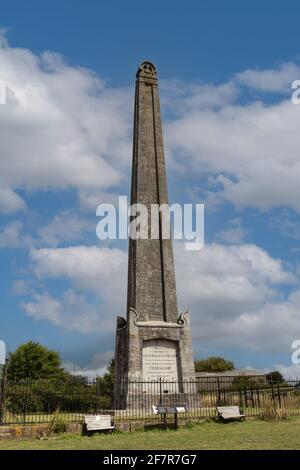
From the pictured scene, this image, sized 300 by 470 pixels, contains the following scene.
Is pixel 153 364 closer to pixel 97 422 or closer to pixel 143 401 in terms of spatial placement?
pixel 143 401

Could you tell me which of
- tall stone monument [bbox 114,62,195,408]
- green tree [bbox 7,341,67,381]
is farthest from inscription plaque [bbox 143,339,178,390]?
green tree [bbox 7,341,67,381]

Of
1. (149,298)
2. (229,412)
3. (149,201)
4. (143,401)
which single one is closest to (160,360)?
(143,401)

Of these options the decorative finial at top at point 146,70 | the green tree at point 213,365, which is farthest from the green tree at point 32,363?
the decorative finial at top at point 146,70

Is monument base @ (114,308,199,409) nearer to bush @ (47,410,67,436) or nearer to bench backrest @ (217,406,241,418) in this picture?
bench backrest @ (217,406,241,418)

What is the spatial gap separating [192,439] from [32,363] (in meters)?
38.7

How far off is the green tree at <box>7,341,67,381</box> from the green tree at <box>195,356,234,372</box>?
74.8 feet

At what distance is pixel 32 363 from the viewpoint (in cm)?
4806

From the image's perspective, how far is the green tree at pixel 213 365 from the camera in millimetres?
64450

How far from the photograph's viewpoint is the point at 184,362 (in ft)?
67.8

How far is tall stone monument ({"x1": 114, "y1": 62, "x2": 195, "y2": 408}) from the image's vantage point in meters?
20.3

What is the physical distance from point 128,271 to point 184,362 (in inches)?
213

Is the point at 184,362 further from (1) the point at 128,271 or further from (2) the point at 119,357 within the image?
(1) the point at 128,271
